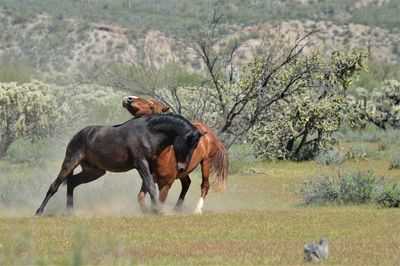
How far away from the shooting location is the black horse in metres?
16.4

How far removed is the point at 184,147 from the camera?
16.5 m

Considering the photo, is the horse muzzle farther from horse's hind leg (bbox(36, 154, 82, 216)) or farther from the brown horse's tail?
horse's hind leg (bbox(36, 154, 82, 216))

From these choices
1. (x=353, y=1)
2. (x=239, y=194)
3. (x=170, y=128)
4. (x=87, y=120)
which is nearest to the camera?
(x=170, y=128)

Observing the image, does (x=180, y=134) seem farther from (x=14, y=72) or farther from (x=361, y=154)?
(x=14, y=72)

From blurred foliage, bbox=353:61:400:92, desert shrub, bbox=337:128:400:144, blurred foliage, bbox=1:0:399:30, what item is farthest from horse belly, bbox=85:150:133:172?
blurred foliage, bbox=1:0:399:30

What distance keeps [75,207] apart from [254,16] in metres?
93.8

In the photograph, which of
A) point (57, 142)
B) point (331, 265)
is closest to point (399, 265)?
point (331, 265)

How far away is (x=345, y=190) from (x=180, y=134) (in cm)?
495

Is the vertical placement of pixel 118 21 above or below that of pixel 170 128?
below

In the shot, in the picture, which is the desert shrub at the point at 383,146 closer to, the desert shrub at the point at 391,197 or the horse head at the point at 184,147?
the desert shrub at the point at 391,197

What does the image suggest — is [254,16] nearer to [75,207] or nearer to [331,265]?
[75,207]

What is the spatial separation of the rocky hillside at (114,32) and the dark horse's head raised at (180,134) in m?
73.1

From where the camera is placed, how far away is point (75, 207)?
61.6 feet

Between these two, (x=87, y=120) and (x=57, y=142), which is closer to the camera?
(x=57, y=142)
